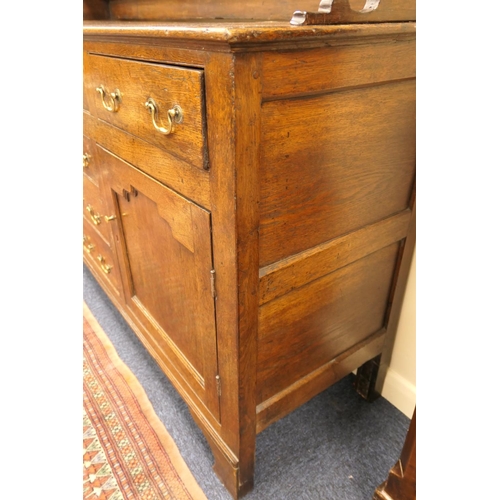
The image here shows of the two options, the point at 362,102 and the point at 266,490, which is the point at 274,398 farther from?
the point at 362,102

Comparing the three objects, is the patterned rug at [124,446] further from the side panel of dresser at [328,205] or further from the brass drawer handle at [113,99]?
the brass drawer handle at [113,99]

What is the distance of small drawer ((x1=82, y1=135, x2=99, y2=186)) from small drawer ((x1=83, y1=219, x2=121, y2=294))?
0.21 m

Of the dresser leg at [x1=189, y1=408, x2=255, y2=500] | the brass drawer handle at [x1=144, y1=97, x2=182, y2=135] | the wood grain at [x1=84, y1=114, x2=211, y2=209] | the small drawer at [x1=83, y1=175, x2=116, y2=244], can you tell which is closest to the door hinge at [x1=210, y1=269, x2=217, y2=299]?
the wood grain at [x1=84, y1=114, x2=211, y2=209]

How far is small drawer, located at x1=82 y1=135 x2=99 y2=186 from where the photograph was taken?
3.48ft

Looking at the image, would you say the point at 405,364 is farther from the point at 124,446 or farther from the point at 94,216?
the point at 94,216

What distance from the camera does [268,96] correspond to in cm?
53

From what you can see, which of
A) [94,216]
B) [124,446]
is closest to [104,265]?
[94,216]

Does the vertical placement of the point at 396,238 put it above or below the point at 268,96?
below

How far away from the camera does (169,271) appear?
2.84 feet

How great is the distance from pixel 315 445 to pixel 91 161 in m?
0.93

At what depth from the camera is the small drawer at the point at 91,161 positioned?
3.48ft

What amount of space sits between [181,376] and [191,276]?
0.34 m

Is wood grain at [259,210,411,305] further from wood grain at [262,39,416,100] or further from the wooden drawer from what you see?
the wooden drawer
